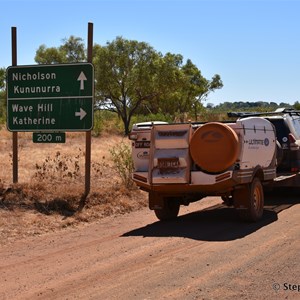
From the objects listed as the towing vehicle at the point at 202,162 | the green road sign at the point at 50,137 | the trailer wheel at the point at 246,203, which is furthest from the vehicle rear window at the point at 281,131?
the green road sign at the point at 50,137

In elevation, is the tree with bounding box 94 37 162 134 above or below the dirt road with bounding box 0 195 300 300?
above

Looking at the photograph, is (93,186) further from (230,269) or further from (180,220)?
(230,269)

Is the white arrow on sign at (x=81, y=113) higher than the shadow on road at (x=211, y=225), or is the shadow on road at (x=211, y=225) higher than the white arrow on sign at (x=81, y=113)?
the white arrow on sign at (x=81, y=113)

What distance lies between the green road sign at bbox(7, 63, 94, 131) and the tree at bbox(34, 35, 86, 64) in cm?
4556

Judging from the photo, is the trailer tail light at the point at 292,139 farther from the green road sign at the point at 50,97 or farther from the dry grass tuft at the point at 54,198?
the green road sign at the point at 50,97

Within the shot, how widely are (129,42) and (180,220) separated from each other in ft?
97.1

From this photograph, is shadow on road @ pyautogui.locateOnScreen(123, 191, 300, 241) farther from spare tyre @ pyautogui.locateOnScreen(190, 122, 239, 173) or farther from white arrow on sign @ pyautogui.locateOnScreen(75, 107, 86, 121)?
white arrow on sign @ pyautogui.locateOnScreen(75, 107, 86, 121)

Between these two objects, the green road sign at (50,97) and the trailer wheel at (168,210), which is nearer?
the trailer wheel at (168,210)

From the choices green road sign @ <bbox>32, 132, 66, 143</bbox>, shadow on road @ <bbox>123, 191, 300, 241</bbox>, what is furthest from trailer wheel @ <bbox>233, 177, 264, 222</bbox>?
green road sign @ <bbox>32, 132, 66, 143</bbox>

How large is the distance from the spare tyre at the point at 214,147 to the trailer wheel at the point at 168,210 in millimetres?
1387

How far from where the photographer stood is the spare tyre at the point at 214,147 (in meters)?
9.66

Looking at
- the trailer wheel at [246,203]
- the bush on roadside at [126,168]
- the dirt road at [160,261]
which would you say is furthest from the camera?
the bush on roadside at [126,168]

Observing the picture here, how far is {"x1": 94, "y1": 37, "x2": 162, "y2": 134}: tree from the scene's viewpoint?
38.2 meters

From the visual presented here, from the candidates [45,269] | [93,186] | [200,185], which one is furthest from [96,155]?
[45,269]
